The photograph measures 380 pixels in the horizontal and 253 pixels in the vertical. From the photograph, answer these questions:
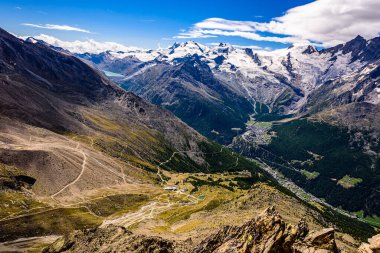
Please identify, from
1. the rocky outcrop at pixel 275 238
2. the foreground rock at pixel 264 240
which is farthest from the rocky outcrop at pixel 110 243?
the rocky outcrop at pixel 275 238

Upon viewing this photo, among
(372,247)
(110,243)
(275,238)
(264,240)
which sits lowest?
(110,243)

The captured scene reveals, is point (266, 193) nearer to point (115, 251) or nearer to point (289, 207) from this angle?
point (289, 207)

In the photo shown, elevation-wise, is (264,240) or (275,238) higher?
(275,238)

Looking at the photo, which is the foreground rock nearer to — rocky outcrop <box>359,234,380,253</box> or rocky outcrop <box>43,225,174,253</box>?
rocky outcrop <box>43,225,174,253</box>

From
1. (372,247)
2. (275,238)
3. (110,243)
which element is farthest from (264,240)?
(110,243)

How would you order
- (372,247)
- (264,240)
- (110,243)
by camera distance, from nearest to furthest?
(372,247), (264,240), (110,243)

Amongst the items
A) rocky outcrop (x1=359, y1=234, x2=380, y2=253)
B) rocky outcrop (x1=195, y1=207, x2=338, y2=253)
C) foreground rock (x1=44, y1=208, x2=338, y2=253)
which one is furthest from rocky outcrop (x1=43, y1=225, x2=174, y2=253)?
rocky outcrop (x1=359, y1=234, x2=380, y2=253)

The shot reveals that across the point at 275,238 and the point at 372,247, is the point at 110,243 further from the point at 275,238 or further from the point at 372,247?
the point at 372,247

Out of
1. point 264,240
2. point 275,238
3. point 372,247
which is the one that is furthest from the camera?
point 264,240
